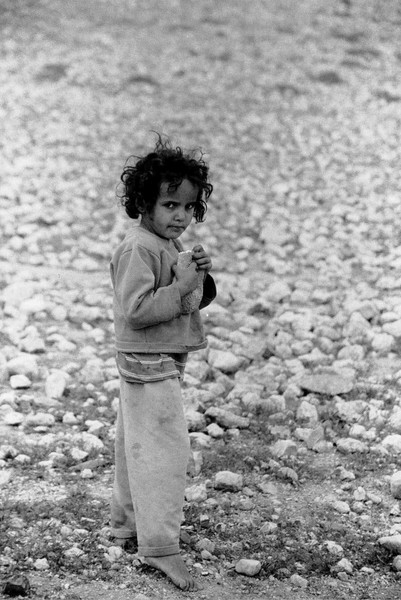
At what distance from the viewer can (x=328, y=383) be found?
6133mm

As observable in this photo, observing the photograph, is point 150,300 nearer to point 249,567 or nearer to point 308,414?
point 249,567

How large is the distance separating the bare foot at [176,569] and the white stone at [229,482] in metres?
0.84

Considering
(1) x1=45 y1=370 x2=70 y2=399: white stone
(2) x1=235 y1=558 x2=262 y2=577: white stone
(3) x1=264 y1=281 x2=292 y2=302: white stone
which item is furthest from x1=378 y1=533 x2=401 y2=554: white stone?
(3) x1=264 y1=281 x2=292 y2=302: white stone

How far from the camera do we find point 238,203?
10.0 m

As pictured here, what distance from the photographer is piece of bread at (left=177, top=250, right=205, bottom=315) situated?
3.98m

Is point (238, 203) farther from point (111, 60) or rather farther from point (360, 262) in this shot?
point (111, 60)

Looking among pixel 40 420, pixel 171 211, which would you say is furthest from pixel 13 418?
pixel 171 211

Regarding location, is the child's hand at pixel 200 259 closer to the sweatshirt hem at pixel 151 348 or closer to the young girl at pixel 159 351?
the young girl at pixel 159 351

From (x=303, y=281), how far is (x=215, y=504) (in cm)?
364

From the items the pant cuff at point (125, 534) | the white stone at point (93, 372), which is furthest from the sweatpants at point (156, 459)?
the white stone at point (93, 372)

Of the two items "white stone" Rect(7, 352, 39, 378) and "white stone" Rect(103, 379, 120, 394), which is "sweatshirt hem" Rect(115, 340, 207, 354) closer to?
"white stone" Rect(103, 379, 120, 394)

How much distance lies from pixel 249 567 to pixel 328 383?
2.20 meters

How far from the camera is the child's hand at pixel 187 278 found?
155 inches

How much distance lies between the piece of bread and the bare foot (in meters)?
1.09
